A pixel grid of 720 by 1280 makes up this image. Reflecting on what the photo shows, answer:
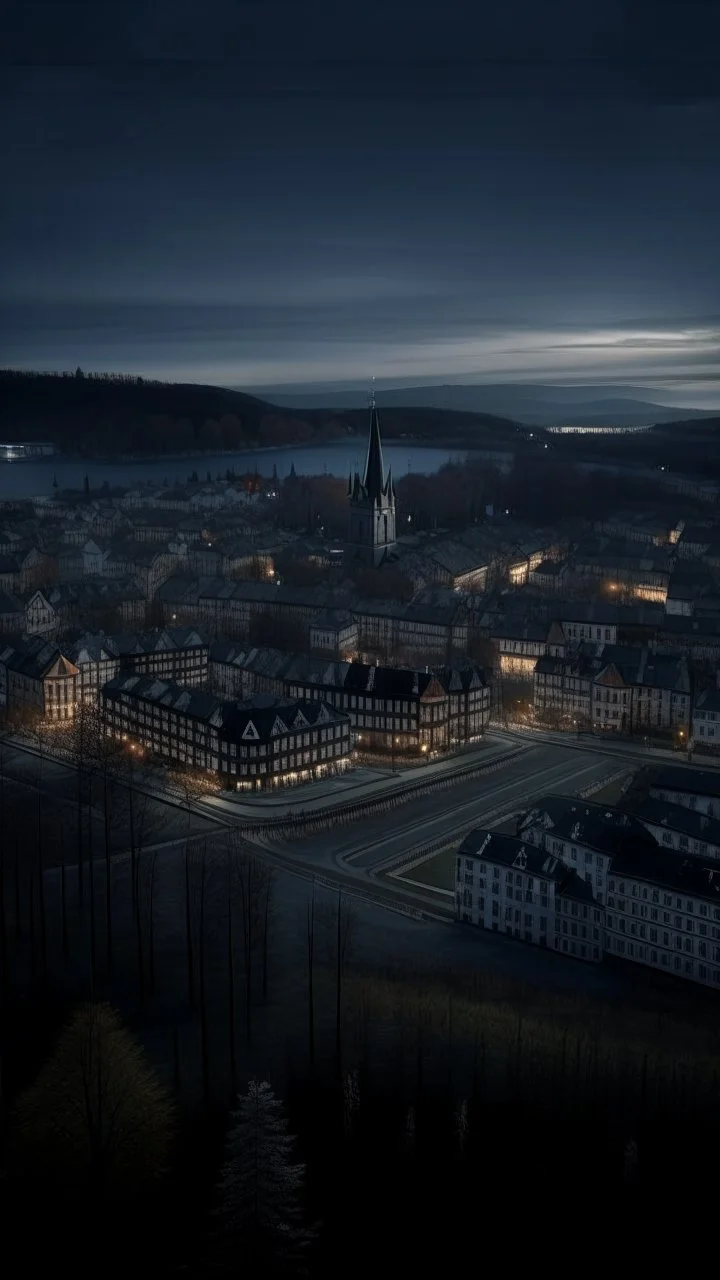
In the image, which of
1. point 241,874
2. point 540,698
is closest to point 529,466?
point 540,698

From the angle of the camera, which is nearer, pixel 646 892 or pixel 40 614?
pixel 646 892

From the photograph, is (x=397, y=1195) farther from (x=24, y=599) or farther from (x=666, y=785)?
(x=24, y=599)

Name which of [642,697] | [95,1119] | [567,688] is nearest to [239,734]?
[567,688]

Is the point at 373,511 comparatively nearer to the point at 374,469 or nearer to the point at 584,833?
the point at 374,469

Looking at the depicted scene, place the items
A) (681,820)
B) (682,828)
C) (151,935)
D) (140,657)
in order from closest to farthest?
(151,935) < (682,828) < (681,820) < (140,657)

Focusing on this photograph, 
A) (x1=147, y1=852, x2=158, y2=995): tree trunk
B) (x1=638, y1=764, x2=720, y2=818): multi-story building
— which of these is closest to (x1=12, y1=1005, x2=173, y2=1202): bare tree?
(x1=147, y1=852, x2=158, y2=995): tree trunk

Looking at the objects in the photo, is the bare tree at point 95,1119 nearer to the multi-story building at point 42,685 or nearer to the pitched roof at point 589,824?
the pitched roof at point 589,824

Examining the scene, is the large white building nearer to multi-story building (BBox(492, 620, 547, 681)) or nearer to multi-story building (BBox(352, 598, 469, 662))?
multi-story building (BBox(492, 620, 547, 681))

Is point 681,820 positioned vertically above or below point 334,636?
below
